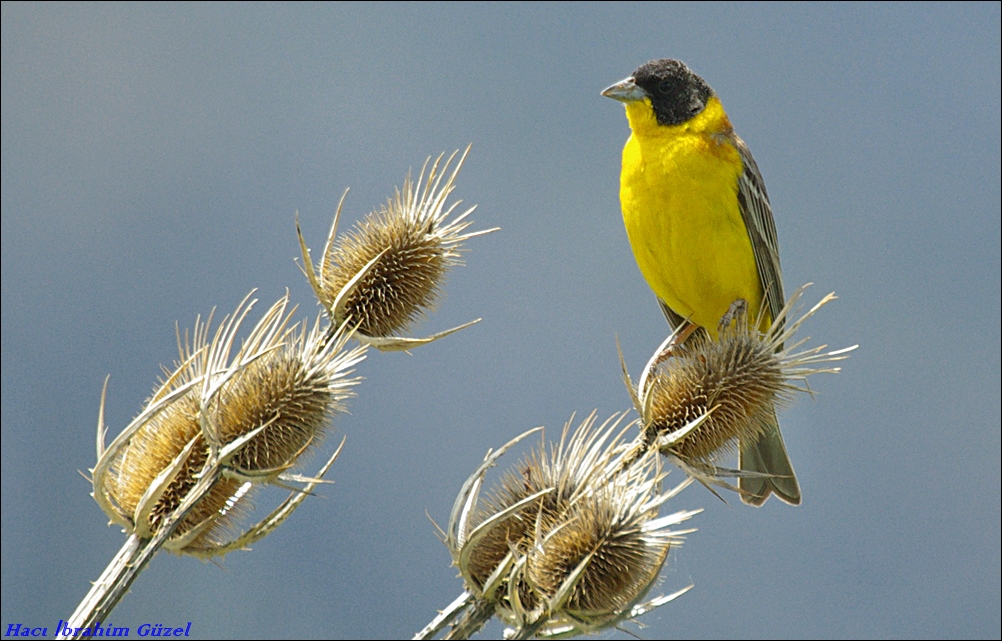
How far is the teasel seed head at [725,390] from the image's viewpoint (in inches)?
114

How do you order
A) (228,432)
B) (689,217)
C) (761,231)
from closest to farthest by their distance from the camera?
(228,432) → (689,217) → (761,231)

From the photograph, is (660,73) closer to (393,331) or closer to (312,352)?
(393,331)

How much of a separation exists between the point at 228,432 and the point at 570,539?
1049 mm

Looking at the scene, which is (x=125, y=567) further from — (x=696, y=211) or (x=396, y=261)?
(x=696, y=211)

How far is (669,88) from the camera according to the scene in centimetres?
447

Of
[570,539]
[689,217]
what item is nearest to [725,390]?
[570,539]

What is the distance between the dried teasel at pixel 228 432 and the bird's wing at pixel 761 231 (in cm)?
233

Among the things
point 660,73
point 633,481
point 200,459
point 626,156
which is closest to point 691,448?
point 633,481

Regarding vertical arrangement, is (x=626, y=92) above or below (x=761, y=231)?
above

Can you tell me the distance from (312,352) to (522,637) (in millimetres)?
1084

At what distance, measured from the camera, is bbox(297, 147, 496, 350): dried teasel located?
3002mm

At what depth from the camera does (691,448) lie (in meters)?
2.87

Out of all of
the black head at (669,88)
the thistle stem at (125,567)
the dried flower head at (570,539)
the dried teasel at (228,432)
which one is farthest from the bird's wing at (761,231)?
the thistle stem at (125,567)

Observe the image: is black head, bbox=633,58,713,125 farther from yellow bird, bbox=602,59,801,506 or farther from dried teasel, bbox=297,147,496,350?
dried teasel, bbox=297,147,496,350
